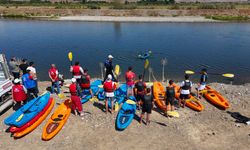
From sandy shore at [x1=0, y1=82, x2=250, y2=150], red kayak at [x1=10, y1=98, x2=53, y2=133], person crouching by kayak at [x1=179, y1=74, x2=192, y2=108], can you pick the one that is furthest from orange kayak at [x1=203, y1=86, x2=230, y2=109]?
red kayak at [x1=10, y1=98, x2=53, y2=133]

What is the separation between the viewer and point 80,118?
11438 millimetres

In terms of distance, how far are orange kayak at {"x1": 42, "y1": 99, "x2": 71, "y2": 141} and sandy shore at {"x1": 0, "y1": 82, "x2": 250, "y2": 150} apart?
0.20 metres

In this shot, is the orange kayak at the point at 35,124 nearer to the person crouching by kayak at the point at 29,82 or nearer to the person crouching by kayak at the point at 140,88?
the person crouching by kayak at the point at 29,82

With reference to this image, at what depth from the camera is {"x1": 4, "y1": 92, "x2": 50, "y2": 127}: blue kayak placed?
400 inches

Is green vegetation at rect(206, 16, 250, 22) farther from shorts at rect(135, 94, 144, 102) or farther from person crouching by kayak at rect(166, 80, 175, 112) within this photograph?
shorts at rect(135, 94, 144, 102)

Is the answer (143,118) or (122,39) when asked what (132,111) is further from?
(122,39)

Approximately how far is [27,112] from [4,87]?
1910mm

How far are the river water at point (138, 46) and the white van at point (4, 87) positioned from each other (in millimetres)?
7122

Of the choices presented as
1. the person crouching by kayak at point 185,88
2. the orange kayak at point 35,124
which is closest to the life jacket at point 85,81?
the orange kayak at point 35,124

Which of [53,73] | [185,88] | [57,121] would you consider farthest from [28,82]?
[185,88]

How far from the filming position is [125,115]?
11.4 meters

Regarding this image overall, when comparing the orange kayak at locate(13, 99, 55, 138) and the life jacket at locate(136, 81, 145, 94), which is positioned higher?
the life jacket at locate(136, 81, 145, 94)

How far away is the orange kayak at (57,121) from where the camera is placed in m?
10.0

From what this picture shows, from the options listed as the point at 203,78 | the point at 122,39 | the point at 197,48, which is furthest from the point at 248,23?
the point at 203,78
